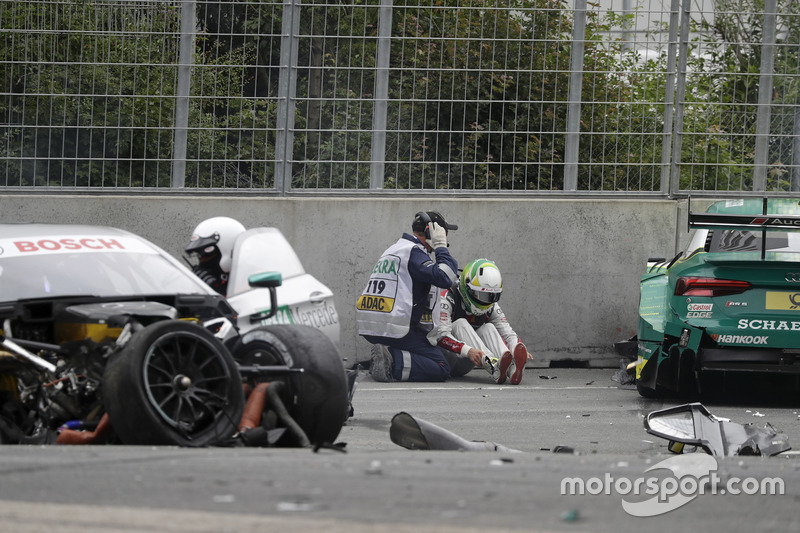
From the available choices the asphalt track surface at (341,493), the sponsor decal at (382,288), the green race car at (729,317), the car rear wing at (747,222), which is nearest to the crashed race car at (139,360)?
the asphalt track surface at (341,493)

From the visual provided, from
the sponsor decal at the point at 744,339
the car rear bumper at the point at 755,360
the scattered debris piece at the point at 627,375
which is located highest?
the sponsor decal at the point at 744,339

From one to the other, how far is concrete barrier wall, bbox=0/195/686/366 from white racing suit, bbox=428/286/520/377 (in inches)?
22.6

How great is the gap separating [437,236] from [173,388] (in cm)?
618

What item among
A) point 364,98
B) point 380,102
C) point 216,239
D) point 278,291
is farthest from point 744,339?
point 364,98

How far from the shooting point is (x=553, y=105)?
40.0 feet

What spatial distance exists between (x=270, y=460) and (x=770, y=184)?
900 cm

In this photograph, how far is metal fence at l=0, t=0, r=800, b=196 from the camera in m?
12.0

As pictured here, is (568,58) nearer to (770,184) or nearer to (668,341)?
(770,184)

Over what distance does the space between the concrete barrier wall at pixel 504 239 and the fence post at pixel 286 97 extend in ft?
1.06

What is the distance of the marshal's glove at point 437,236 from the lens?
11.0m

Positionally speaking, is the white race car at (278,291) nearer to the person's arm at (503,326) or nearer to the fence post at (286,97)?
the person's arm at (503,326)

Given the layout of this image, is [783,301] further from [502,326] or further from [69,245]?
[69,245]

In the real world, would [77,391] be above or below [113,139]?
below

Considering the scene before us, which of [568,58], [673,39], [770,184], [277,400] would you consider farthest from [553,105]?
[277,400]
